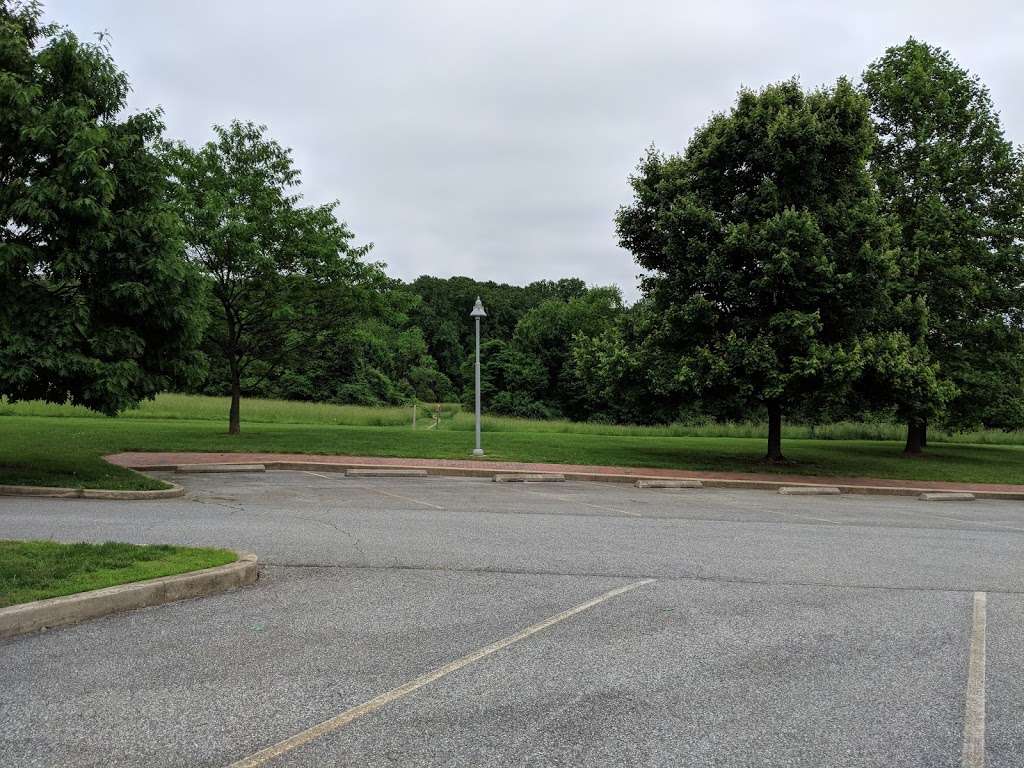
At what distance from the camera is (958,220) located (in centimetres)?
2523

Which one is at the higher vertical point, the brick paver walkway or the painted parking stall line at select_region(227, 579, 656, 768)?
the painted parking stall line at select_region(227, 579, 656, 768)

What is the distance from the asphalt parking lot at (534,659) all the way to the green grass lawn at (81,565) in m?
0.44

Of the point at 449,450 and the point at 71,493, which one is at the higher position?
the point at 449,450

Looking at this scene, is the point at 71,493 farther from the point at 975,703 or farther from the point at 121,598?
the point at 975,703

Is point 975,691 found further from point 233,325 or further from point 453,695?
point 233,325

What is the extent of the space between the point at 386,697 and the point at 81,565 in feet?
11.7

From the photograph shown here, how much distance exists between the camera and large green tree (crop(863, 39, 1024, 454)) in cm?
2478

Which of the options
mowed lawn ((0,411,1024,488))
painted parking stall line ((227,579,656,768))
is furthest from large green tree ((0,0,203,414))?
painted parking stall line ((227,579,656,768))

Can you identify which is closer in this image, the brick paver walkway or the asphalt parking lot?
the asphalt parking lot

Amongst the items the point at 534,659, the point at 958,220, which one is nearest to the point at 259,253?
the point at 534,659

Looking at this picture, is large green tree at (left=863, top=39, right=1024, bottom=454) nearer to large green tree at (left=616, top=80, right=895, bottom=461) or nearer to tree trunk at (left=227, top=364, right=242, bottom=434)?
large green tree at (left=616, top=80, right=895, bottom=461)

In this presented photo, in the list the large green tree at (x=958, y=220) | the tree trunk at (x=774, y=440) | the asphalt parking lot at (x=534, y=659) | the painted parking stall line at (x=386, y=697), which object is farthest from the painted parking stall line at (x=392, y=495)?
the large green tree at (x=958, y=220)

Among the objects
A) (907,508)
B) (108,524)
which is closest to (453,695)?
(108,524)

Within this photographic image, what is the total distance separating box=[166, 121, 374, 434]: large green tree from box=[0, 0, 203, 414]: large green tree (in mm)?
7675
